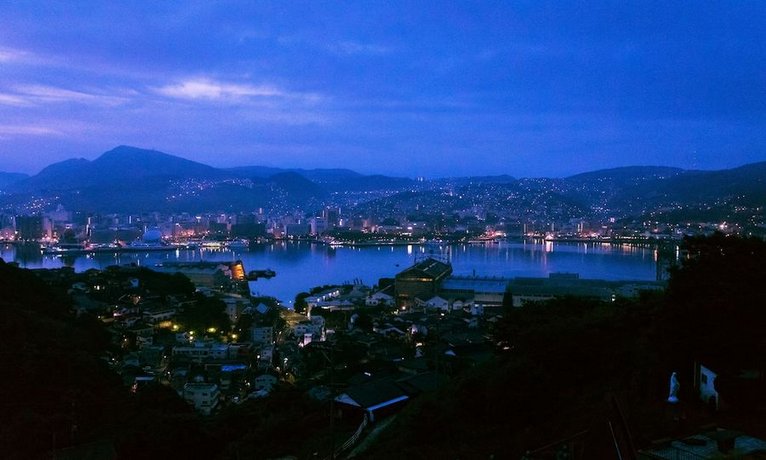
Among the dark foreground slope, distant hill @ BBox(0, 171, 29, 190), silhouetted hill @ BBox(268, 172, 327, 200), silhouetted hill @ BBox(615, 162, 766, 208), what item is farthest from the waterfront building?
distant hill @ BBox(0, 171, 29, 190)

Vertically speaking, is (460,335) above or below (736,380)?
below

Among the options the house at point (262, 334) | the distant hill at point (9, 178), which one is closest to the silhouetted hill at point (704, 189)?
the house at point (262, 334)

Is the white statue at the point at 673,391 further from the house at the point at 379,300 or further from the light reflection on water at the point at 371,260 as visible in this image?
the light reflection on water at the point at 371,260

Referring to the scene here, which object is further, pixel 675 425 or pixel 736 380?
pixel 736 380

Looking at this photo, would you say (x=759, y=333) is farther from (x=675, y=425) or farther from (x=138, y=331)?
(x=138, y=331)

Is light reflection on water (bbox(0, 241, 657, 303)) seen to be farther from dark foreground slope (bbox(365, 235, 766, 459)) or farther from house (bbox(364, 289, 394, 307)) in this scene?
dark foreground slope (bbox(365, 235, 766, 459))

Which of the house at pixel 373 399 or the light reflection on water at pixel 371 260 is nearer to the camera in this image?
the house at pixel 373 399

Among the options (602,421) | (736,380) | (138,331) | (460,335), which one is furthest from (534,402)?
(138,331)

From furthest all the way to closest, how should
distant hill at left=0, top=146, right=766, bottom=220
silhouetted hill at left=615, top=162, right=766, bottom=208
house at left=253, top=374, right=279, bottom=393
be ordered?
distant hill at left=0, top=146, right=766, bottom=220 → silhouetted hill at left=615, top=162, right=766, bottom=208 → house at left=253, top=374, right=279, bottom=393
